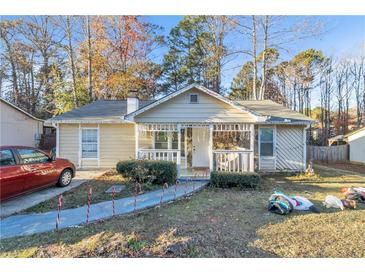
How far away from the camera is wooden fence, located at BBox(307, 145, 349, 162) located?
65.4ft

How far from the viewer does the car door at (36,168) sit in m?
6.55

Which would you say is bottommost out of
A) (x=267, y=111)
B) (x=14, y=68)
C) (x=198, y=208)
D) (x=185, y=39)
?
(x=198, y=208)

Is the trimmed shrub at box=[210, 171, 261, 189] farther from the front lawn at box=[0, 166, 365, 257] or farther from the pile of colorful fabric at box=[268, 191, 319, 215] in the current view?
the pile of colorful fabric at box=[268, 191, 319, 215]

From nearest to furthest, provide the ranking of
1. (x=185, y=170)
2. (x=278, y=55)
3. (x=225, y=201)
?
(x=225, y=201), (x=185, y=170), (x=278, y=55)

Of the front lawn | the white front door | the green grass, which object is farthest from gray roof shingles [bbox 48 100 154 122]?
the front lawn

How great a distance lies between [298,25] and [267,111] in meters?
8.81

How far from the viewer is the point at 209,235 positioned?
4.46 m

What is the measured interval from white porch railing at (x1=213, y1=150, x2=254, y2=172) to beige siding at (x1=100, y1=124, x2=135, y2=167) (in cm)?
465

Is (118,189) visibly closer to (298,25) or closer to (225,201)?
(225,201)

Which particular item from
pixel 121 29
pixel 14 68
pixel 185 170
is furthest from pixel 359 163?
pixel 14 68

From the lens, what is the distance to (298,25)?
691 inches

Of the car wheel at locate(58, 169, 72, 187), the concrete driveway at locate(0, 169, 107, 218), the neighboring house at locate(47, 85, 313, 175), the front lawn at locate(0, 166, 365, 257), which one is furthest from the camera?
the neighboring house at locate(47, 85, 313, 175)

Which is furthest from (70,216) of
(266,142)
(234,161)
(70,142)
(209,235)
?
(266,142)

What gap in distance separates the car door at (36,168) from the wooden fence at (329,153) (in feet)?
62.3
